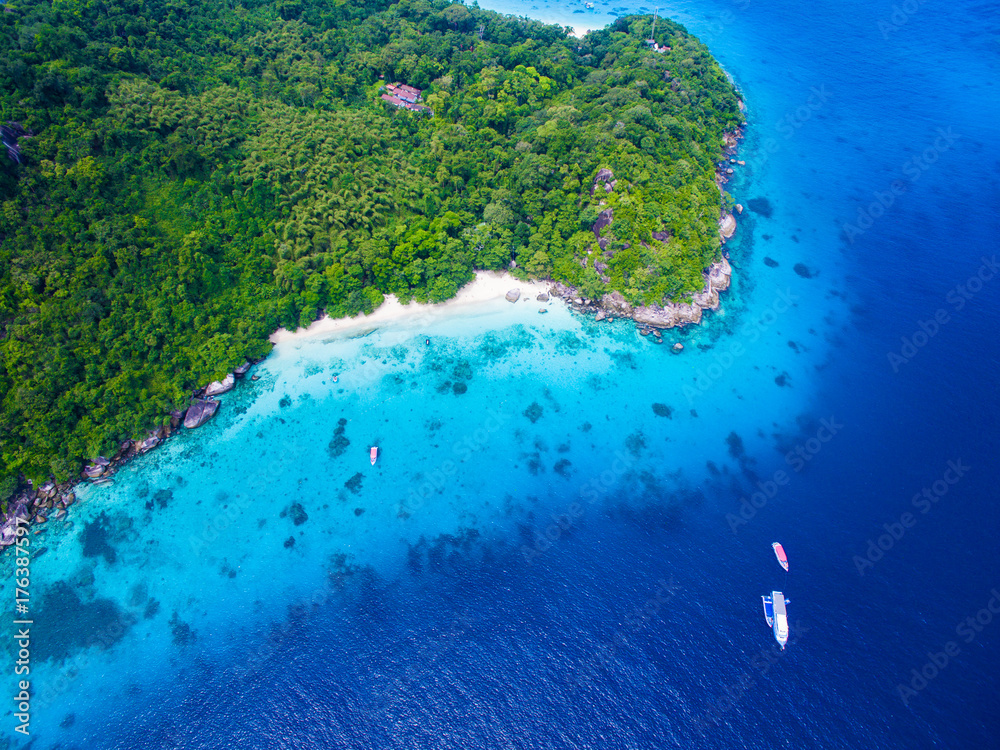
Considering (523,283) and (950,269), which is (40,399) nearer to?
(523,283)

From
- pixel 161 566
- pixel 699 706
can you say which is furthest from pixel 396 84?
pixel 699 706

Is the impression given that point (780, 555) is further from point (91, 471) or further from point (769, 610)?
point (91, 471)

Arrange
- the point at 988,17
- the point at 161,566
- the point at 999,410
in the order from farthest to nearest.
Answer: the point at 988,17 → the point at 999,410 → the point at 161,566

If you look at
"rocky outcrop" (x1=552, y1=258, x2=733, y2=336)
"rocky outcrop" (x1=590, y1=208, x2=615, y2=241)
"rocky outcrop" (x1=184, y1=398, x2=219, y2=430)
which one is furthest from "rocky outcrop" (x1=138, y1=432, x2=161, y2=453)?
"rocky outcrop" (x1=590, y1=208, x2=615, y2=241)

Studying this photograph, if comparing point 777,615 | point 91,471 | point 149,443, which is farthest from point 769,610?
point 91,471

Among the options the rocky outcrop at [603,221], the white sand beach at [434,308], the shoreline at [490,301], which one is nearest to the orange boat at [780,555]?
the shoreline at [490,301]

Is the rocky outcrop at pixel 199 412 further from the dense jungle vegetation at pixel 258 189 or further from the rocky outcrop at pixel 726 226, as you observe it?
the rocky outcrop at pixel 726 226
